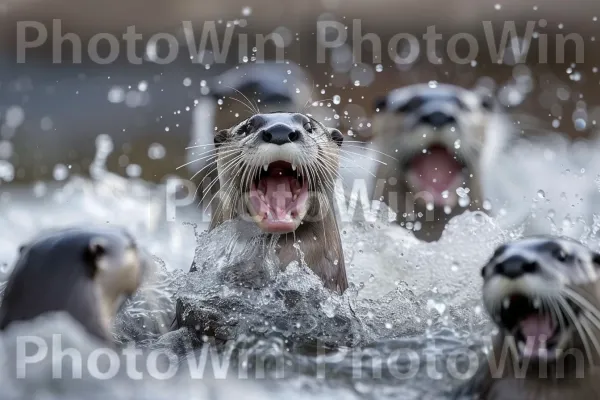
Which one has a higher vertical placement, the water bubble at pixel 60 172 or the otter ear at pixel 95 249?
the water bubble at pixel 60 172

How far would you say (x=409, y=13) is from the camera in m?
6.12

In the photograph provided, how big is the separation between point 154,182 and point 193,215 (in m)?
0.55

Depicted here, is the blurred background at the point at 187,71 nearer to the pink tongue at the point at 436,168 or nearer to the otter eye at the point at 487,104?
the otter eye at the point at 487,104

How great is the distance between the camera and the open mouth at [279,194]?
2.32 metres

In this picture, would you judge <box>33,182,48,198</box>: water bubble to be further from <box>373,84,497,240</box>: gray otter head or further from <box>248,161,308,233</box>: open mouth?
<box>248,161,308,233</box>: open mouth

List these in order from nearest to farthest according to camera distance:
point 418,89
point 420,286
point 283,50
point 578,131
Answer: point 420,286
point 418,89
point 283,50
point 578,131

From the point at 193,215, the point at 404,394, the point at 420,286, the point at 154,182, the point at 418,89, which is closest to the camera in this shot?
the point at 404,394

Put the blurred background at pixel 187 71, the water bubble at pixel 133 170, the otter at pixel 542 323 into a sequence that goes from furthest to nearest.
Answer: the blurred background at pixel 187 71, the water bubble at pixel 133 170, the otter at pixel 542 323

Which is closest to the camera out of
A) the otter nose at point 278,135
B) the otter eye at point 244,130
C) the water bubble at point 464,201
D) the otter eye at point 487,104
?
the otter nose at point 278,135

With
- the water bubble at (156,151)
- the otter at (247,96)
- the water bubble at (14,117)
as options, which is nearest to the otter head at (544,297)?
the otter at (247,96)

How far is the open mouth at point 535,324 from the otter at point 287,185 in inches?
24.3

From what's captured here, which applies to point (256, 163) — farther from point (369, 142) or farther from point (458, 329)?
point (369, 142)

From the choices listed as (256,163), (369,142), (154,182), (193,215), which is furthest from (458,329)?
(154,182)

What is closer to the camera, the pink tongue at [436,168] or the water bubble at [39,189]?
the pink tongue at [436,168]
